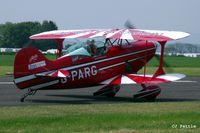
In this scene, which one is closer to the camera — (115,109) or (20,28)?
(115,109)

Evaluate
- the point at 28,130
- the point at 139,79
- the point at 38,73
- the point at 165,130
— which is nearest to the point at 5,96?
the point at 38,73

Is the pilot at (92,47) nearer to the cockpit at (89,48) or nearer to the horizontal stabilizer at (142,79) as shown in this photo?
the cockpit at (89,48)

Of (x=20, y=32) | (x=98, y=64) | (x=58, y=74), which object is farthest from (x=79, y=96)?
(x=20, y=32)

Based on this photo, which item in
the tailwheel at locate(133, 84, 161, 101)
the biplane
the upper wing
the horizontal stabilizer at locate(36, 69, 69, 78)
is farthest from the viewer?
the tailwheel at locate(133, 84, 161, 101)

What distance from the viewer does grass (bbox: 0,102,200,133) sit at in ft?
28.9

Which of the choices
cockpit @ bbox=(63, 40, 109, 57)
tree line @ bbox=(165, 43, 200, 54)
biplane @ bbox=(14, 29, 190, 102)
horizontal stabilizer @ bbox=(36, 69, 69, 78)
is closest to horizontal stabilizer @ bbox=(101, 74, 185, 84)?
biplane @ bbox=(14, 29, 190, 102)

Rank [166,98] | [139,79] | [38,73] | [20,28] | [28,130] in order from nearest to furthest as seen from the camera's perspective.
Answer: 1. [28,130]
2. [38,73]
3. [139,79]
4. [166,98]
5. [20,28]

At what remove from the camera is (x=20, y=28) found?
9562 cm

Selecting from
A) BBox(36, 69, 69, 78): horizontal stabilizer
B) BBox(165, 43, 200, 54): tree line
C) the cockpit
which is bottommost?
BBox(165, 43, 200, 54): tree line

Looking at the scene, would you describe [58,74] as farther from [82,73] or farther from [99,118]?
[99,118]

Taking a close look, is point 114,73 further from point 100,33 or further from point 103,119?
point 103,119

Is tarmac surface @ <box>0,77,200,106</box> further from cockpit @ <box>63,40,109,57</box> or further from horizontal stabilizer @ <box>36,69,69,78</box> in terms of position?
cockpit @ <box>63,40,109,57</box>

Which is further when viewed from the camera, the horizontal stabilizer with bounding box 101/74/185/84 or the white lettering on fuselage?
the horizontal stabilizer with bounding box 101/74/185/84

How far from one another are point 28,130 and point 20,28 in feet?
293
